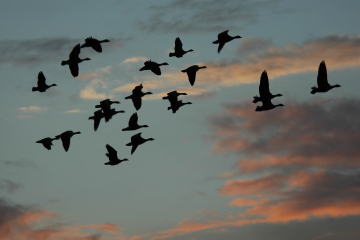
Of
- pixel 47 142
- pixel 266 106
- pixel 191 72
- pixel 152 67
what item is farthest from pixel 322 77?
A: pixel 47 142

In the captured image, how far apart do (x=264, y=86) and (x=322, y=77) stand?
4.55 meters

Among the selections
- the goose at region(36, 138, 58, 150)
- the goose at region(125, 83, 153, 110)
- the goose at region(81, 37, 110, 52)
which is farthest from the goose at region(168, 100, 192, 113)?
the goose at region(36, 138, 58, 150)

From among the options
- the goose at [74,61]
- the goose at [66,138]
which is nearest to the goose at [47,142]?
the goose at [66,138]

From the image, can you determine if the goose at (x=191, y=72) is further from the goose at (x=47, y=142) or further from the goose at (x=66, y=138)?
the goose at (x=47, y=142)

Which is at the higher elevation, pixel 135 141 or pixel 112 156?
pixel 135 141

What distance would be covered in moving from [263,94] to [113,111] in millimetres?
13985

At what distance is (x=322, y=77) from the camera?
42906 millimetres

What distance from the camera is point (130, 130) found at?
47.5 m

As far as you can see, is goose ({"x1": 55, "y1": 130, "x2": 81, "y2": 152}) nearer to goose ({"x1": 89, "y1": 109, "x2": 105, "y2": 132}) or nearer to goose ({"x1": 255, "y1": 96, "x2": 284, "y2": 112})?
goose ({"x1": 89, "y1": 109, "x2": 105, "y2": 132})

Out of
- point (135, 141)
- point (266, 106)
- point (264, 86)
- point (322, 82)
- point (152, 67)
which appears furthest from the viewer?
point (152, 67)

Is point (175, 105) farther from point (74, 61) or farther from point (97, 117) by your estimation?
point (74, 61)

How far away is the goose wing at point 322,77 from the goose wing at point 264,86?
394cm

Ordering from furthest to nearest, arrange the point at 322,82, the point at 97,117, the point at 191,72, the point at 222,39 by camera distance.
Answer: the point at 191,72 < the point at 97,117 < the point at 222,39 < the point at 322,82

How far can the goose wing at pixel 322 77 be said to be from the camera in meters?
42.4
